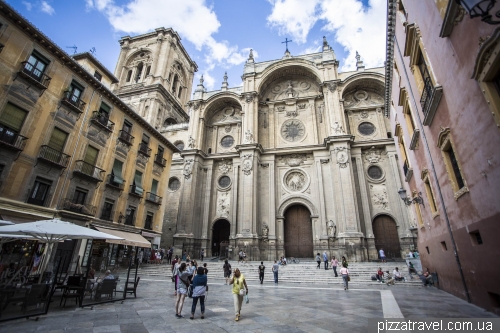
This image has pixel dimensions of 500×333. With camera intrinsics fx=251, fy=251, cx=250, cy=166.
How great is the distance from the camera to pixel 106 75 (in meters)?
19.4

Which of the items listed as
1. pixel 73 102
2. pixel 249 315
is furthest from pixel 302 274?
pixel 73 102

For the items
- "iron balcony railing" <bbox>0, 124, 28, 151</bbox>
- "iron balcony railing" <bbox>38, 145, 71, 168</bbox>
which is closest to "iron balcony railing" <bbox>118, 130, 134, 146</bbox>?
"iron balcony railing" <bbox>38, 145, 71, 168</bbox>

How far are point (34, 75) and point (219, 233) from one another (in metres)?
18.7

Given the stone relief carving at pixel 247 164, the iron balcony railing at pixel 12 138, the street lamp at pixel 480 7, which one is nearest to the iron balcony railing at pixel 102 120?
the iron balcony railing at pixel 12 138

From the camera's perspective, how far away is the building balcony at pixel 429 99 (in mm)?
7226

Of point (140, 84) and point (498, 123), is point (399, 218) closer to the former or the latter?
point (498, 123)

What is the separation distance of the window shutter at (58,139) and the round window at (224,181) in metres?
15.0

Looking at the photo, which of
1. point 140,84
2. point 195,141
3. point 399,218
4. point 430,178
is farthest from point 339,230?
point 140,84

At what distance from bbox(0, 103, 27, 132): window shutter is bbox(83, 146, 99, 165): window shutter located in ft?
11.8

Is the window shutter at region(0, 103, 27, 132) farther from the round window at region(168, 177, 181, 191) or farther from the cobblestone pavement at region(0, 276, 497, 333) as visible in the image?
the round window at region(168, 177, 181, 191)

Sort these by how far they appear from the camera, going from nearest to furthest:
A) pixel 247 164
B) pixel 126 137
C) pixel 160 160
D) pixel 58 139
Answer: pixel 58 139 → pixel 126 137 → pixel 160 160 → pixel 247 164

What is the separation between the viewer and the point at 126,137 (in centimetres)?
1803

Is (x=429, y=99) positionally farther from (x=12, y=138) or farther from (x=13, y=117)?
(x=13, y=117)

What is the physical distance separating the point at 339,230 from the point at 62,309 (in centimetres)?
1897
